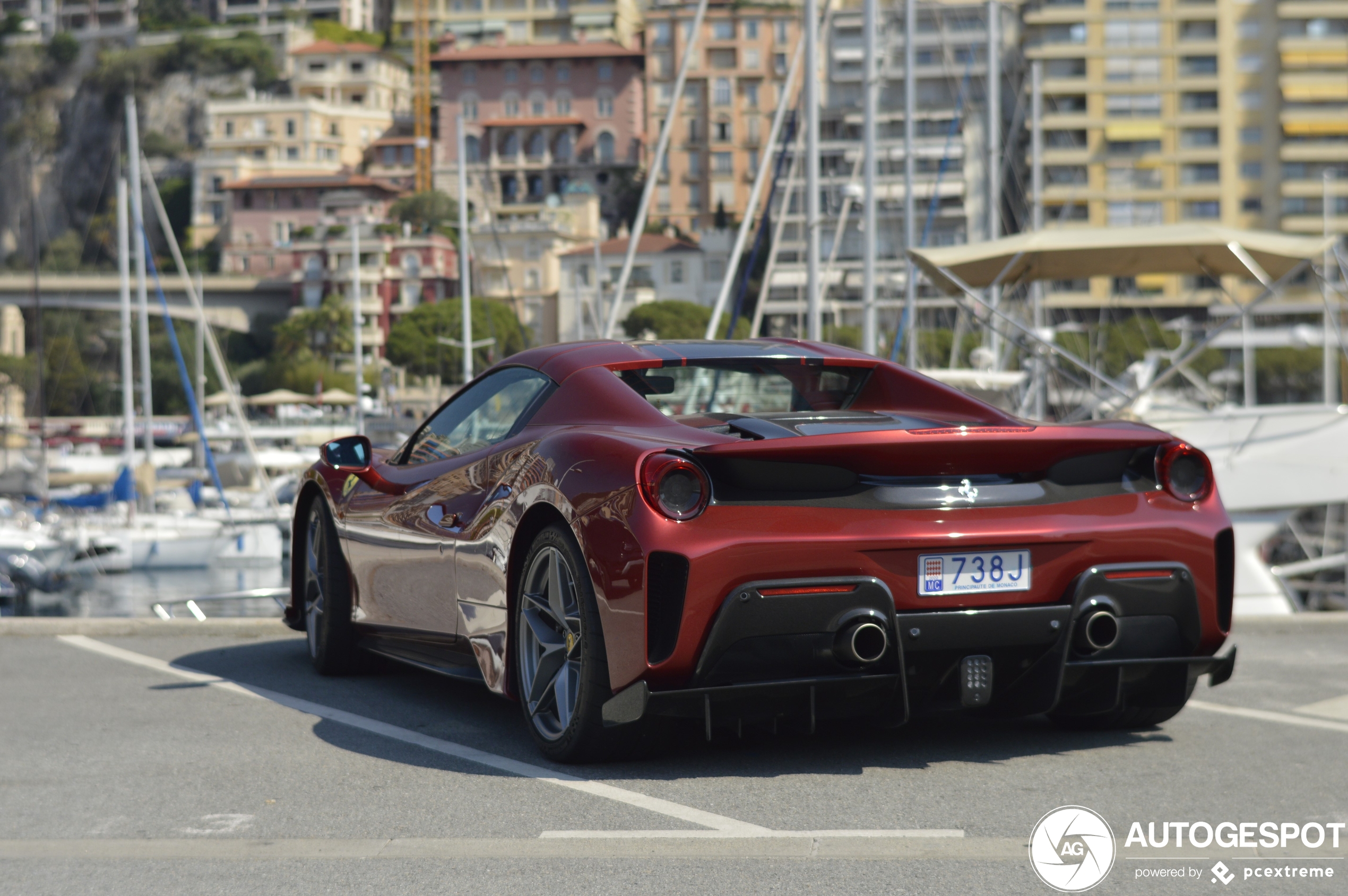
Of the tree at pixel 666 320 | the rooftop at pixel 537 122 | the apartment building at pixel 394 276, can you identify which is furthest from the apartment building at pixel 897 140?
the rooftop at pixel 537 122

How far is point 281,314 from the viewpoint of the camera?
127 metres

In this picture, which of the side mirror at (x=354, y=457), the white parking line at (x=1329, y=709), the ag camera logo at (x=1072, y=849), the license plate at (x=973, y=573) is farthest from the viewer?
the side mirror at (x=354, y=457)

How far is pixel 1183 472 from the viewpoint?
467cm

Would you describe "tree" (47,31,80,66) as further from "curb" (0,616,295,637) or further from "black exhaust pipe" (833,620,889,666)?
"black exhaust pipe" (833,620,889,666)

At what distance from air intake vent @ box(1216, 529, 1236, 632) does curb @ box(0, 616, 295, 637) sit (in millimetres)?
5006

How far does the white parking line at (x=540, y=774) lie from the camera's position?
376cm

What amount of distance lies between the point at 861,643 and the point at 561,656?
93 centimetres

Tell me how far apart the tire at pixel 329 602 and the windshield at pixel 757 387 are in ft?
6.13

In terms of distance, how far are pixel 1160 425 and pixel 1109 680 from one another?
38.3 feet

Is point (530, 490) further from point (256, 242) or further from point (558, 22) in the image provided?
point (558, 22)

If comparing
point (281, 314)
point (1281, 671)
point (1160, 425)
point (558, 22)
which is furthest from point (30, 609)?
point (558, 22)

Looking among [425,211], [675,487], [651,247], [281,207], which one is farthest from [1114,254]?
[281,207]
